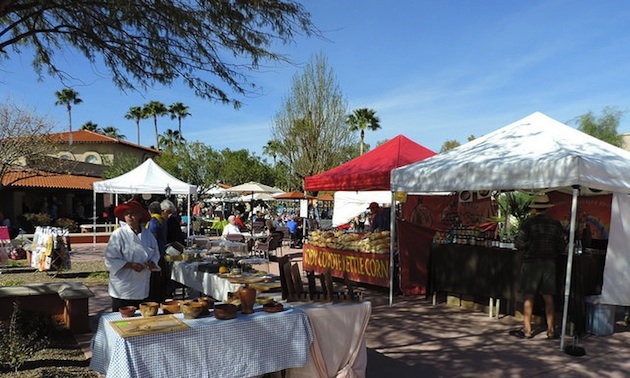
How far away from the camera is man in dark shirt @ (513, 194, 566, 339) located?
5621mm

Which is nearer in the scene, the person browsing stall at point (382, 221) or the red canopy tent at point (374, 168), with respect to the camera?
the red canopy tent at point (374, 168)

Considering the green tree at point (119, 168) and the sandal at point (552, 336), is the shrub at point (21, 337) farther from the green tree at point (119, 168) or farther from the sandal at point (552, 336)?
the green tree at point (119, 168)

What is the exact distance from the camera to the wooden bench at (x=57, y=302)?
5.46 m

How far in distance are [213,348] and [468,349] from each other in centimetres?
328

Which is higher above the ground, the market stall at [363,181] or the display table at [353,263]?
the market stall at [363,181]

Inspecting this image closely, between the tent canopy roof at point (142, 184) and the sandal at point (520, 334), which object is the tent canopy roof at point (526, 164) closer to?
the sandal at point (520, 334)

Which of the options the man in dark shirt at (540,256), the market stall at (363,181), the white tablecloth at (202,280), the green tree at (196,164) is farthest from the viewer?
the green tree at (196,164)

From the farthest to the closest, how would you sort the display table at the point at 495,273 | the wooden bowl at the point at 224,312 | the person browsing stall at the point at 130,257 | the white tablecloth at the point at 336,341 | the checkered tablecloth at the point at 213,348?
the display table at the point at 495,273 < the person browsing stall at the point at 130,257 < the white tablecloth at the point at 336,341 < the wooden bowl at the point at 224,312 < the checkered tablecloth at the point at 213,348

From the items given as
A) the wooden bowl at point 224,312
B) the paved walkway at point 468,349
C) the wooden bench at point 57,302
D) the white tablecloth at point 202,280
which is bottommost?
the paved walkway at point 468,349

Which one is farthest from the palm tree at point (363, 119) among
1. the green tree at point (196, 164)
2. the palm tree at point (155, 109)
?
the palm tree at point (155, 109)

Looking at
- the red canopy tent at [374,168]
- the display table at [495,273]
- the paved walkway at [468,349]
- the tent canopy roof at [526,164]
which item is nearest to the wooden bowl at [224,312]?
the paved walkway at [468,349]

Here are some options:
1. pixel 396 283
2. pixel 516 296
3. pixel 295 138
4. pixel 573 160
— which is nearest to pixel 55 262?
pixel 396 283

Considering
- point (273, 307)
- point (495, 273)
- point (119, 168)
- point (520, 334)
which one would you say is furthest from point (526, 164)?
point (119, 168)

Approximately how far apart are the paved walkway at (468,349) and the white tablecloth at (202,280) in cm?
127
